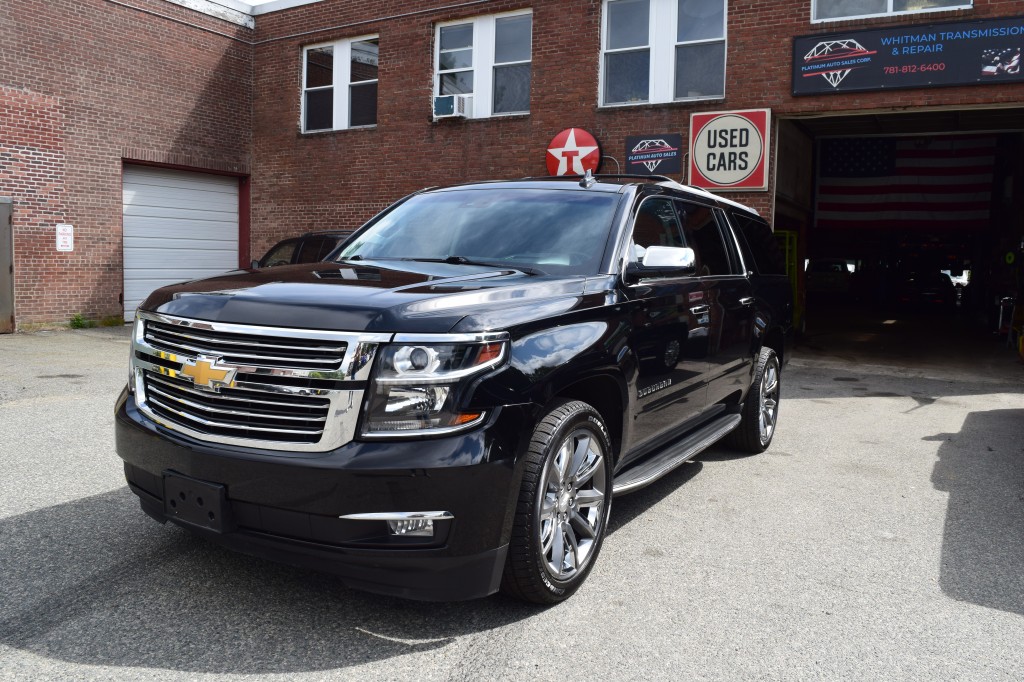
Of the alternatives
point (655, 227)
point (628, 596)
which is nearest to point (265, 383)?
point (628, 596)

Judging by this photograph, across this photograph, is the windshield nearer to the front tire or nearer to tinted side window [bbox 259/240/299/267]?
the front tire

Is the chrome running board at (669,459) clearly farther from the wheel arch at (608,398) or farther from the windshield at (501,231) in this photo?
the windshield at (501,231)

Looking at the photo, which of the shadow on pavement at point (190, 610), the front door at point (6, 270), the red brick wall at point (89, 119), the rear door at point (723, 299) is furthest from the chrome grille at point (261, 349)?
the red brick wall at point (89, 119)

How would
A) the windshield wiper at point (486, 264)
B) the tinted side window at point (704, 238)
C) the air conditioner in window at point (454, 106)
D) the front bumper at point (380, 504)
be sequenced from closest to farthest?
the front bumper at point (380, 504) → the windshield wiper at point (486, 264) → the tinted side window at point (704, 238) → the air conditioner in window at point (454, 106)

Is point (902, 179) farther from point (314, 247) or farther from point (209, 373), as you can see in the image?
point (209, 373)

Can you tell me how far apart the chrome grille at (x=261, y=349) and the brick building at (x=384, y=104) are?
11236 millimetres

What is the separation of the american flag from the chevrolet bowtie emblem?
1785 centimetres

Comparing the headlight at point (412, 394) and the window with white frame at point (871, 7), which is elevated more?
the window with white frame at point (871, 7)

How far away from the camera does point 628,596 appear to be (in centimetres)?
385

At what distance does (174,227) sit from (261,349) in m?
16.0

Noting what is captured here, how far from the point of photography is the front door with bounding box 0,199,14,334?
14898 millimetres

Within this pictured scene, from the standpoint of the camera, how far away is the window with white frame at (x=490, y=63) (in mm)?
15633

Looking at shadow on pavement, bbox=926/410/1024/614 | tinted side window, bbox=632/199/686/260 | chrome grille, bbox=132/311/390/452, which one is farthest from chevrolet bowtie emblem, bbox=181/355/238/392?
shadow on pavement, bbox=926/410/1024/614

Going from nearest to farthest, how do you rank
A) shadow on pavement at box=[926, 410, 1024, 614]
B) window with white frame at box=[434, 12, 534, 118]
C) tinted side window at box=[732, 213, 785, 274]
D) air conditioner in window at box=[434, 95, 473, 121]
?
shadow on pavement at box=[926, 410, 1024, 614] → tinted side window at box=[732, 213, 785, 274] → window with white frame at box=[434, 12, 534, 118] → air conditioner in window at box=[434, 95, 473, 121]
